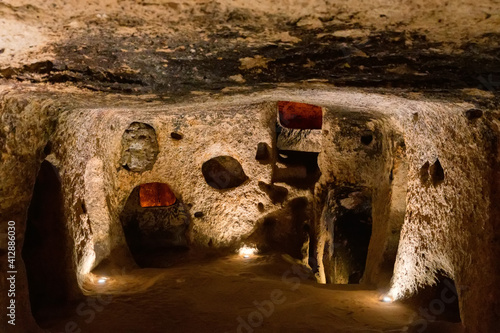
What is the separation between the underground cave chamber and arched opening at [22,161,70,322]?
67cm

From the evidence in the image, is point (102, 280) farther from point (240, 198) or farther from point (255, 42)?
point (255, 42)

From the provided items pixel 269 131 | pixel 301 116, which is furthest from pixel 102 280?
pixel 301 116

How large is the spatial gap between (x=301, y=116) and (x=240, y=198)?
5.36 meters

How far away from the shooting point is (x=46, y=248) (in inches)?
161

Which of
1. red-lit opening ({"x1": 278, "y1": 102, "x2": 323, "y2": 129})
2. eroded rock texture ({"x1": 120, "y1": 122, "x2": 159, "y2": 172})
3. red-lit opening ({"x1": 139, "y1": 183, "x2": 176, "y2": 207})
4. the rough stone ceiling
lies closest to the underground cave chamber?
eroded rock texture ({"x1": 120, "y1": 122, "x2": 159, "y2": 172})

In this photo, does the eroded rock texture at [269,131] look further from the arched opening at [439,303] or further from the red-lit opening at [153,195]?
the red-lit opening at [153,195]

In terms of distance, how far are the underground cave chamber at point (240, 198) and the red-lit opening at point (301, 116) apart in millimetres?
3813

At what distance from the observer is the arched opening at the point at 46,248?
13.1 feet

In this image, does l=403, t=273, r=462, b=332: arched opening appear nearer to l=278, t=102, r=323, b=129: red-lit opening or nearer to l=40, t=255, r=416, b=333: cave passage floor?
l=40, t=255, r=416, b=333: cave passage floor

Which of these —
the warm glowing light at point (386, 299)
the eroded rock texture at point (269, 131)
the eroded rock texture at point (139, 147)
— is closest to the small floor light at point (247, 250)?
the eroded rock texture at point (269, 131)

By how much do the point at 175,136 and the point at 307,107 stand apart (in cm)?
572

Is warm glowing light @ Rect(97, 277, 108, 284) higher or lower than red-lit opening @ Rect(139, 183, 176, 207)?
higher

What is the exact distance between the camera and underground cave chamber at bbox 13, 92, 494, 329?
5477 millimetres

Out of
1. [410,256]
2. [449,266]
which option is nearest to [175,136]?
[410,256]
